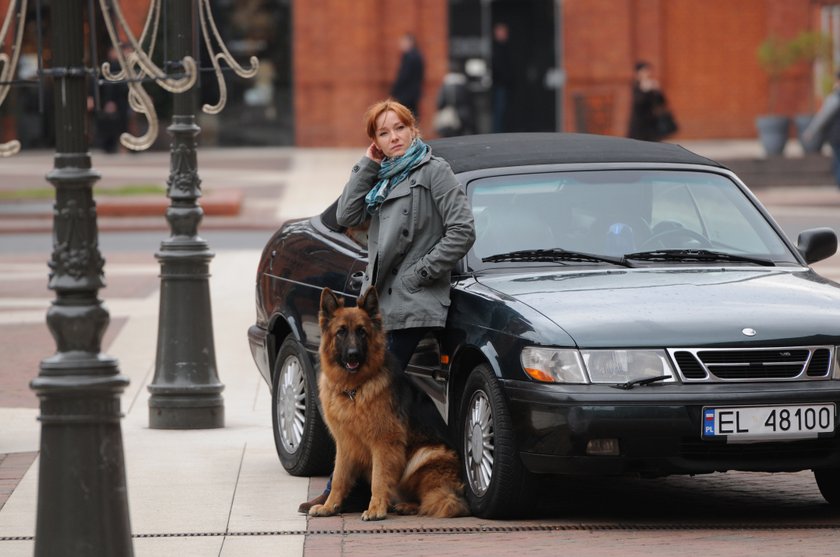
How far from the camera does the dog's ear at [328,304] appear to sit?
23.7 ft

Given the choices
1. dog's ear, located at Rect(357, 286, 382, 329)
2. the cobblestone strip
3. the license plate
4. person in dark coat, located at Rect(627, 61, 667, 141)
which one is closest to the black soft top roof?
dog's ear, located at Rect(357, 286, 382, 329)

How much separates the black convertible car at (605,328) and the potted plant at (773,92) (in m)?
21.8

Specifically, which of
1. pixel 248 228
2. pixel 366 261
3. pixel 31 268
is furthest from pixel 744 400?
pixel 248 228

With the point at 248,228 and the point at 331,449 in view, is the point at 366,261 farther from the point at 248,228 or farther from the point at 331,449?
the point at 248,228

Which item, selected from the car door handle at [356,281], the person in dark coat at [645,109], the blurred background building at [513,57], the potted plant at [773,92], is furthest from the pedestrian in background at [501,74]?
the car door handle at [356,281]

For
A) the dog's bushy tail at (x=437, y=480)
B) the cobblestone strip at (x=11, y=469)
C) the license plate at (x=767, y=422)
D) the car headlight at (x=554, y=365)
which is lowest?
the cobblestone strip at (x=11, y=469)

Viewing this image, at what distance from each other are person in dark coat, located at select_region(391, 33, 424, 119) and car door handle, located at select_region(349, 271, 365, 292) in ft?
91.0

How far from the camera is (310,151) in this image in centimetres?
3856

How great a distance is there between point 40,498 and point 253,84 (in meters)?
34.5

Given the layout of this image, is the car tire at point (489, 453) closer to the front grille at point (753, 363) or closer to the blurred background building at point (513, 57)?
the front grille at point (753, 363)

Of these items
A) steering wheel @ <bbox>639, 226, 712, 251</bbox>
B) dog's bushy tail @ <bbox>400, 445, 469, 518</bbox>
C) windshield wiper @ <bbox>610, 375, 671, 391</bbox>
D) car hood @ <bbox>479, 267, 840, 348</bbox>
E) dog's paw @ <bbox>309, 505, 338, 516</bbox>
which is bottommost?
dog's paw @ <bbox>309, 505, 338, 516</bbox>

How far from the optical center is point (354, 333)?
7133mm

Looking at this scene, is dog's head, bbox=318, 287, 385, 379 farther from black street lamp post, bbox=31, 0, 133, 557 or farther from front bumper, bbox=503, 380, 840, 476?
black street lamp post, bbox=31, 0, 133, 557

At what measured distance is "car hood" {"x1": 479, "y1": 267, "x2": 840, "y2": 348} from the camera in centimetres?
677
